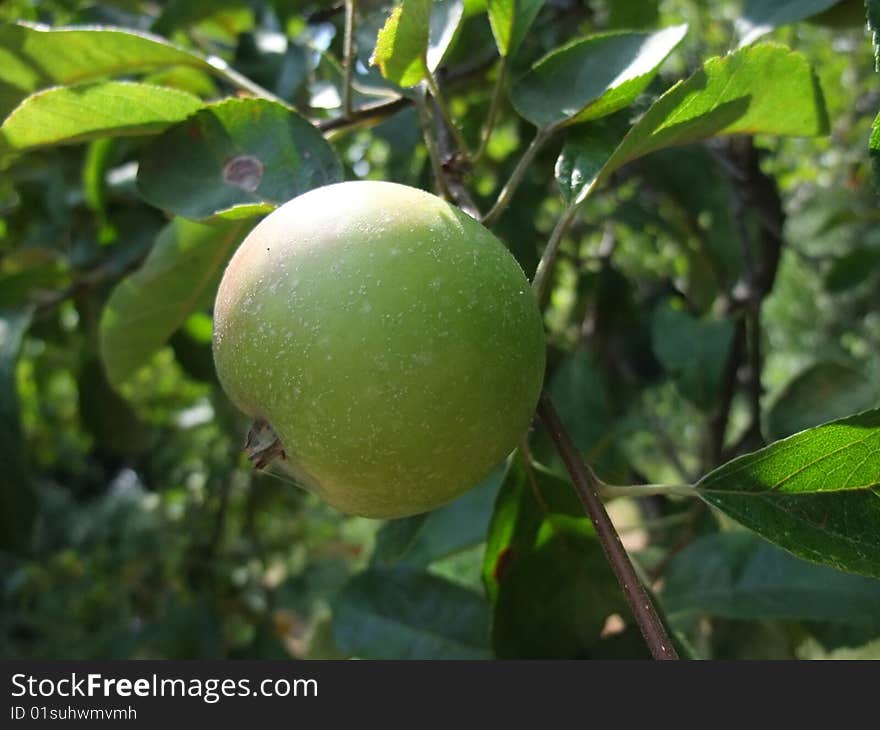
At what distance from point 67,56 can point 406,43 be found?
50cm

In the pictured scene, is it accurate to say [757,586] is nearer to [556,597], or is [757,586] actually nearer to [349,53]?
[556,597]

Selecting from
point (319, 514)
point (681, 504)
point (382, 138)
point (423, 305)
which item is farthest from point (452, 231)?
point (319, 514)

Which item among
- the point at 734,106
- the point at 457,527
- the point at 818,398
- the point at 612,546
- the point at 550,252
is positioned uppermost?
the point at 734,106

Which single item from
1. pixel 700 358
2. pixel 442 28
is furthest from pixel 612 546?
pixel 700 358

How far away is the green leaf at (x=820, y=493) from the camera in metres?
0.62

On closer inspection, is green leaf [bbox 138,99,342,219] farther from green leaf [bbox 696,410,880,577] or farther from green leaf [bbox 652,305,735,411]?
green leaf [bbox 652,305,735,411]

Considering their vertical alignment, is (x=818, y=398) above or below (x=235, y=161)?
below

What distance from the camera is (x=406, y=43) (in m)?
0.72

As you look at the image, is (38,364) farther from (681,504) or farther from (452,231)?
(452,231)

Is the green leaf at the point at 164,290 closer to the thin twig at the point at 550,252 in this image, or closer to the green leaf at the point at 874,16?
the thin twig at the point at 550,252

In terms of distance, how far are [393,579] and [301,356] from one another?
839 millimetres

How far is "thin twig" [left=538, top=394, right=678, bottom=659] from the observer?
0.57 m

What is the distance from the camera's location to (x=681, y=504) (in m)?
1.75

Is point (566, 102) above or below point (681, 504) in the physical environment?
above
